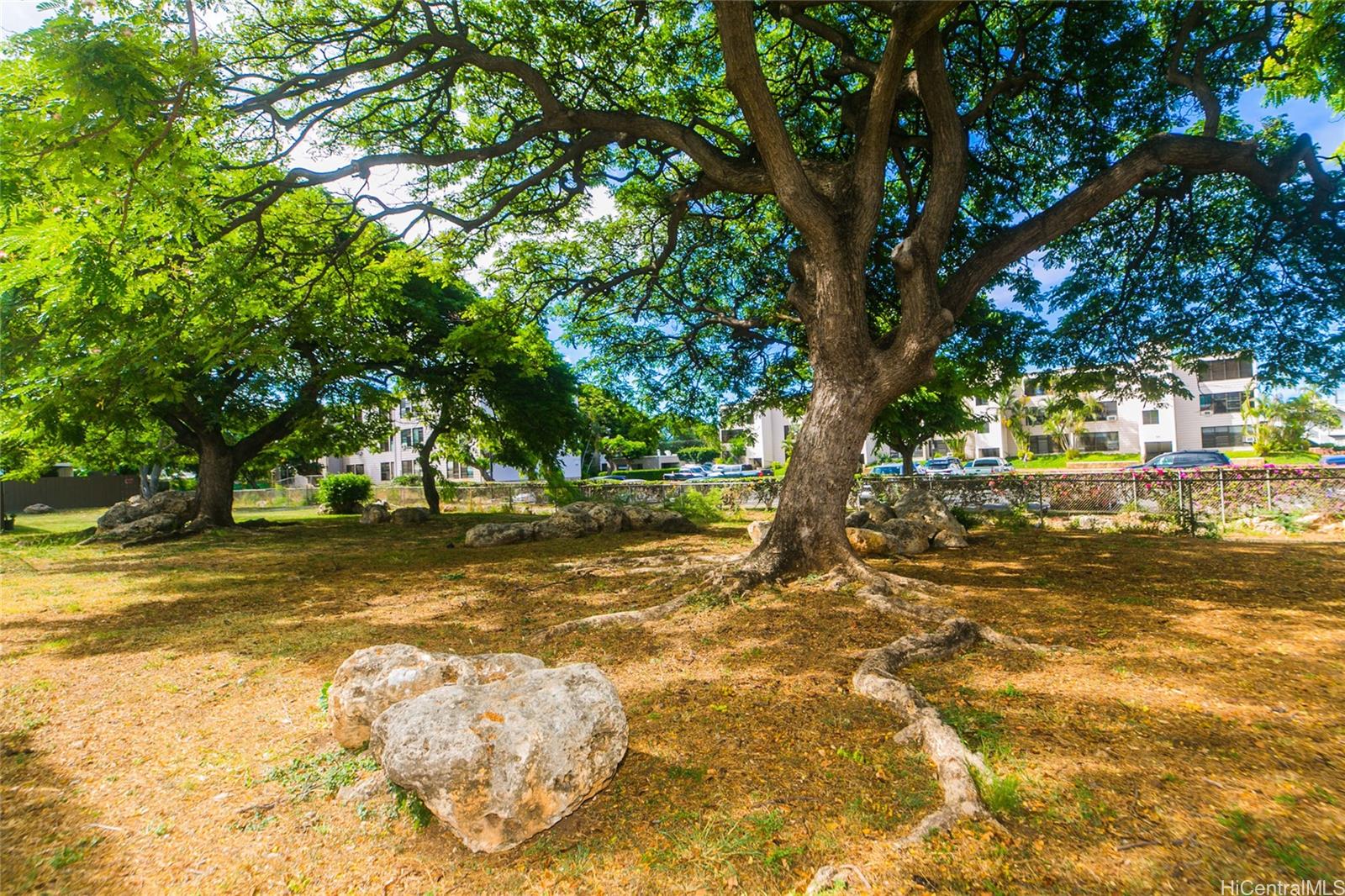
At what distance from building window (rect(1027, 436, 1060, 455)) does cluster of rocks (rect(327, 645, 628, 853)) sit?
55010mm

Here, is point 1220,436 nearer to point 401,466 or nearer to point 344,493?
point 344,493

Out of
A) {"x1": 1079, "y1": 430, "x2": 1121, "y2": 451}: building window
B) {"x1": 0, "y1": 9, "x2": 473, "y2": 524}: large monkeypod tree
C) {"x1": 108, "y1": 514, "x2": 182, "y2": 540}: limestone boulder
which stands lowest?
{"x1": 108, "y1": 514, "x2": 182, "y2": 540}: limestone boulder

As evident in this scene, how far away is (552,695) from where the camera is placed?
293 centimetres

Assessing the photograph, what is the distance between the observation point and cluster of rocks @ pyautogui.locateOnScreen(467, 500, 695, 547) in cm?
1394

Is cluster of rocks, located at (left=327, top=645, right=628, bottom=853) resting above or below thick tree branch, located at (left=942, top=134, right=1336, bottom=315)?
below

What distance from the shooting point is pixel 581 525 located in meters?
14.9

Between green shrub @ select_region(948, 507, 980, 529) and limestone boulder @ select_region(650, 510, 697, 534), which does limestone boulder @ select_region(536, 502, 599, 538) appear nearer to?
limestone boulder @ select_region(650, 510, 697, 534)

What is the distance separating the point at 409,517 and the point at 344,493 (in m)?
6.98

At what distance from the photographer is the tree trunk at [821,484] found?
7.27 meters

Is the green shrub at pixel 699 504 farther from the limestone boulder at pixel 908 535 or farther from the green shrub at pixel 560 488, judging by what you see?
the limestone boulder at pixel 908 535

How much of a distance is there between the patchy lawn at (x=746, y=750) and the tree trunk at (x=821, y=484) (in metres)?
0.54

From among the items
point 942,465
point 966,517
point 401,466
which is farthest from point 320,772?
point 401,466

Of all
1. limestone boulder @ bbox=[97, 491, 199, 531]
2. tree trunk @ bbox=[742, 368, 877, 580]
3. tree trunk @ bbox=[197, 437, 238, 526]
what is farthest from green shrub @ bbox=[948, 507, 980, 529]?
limestone boulder @ bbox=[97, 491, 199, 531]

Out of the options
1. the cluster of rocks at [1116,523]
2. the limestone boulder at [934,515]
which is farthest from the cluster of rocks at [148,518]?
the cluster of rocks at [1116,523]
